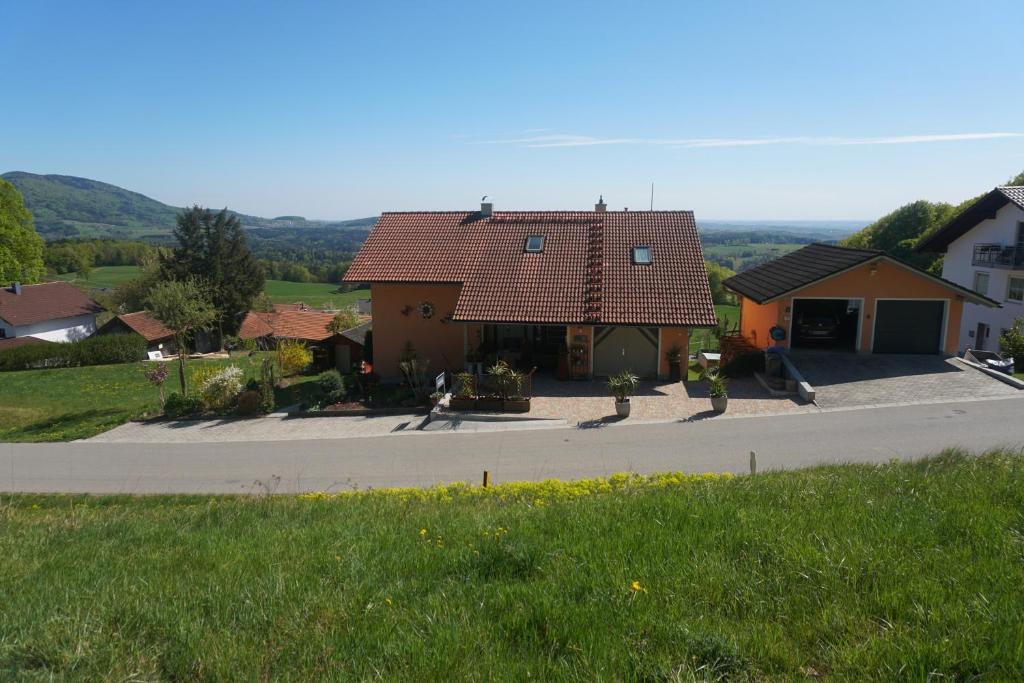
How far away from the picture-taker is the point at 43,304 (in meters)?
55.1

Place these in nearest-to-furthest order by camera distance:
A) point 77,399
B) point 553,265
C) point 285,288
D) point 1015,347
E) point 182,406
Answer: point 182,406 < point 1015,347 < point 553,265 < point 77,399 < point 285,288

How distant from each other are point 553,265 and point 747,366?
7.92 m

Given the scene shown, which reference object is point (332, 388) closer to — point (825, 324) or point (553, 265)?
point (553, 265)

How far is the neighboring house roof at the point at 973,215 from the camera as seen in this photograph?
91.2ft

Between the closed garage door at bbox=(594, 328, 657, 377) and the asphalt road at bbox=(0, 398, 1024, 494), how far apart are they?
515cm

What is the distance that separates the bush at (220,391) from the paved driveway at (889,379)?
19.2m

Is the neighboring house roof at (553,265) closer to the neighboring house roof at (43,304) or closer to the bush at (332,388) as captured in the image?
the bush at (332,388)

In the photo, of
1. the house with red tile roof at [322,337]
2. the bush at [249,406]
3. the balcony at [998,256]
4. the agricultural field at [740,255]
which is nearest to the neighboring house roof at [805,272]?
the balcony at [998,256]

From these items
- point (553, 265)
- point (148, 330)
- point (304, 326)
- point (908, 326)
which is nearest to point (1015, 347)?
point (908, 326)

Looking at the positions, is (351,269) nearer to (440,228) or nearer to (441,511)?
(440,228)

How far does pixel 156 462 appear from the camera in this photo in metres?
16.7

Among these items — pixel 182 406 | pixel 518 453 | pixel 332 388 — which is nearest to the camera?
pixel 518 453

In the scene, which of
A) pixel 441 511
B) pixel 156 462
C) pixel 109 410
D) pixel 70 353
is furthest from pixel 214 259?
pixel 441 511

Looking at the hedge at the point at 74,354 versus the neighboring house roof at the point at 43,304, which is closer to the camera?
the hedge at the point at 74,354
